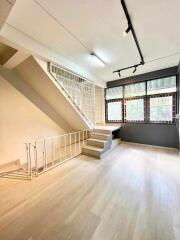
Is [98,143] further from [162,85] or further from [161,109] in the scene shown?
[162,85]

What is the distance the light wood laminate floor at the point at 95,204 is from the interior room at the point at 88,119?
0.01 metres

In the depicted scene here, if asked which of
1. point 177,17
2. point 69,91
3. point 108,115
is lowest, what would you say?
point 108,115

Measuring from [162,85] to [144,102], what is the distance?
2.73 feet

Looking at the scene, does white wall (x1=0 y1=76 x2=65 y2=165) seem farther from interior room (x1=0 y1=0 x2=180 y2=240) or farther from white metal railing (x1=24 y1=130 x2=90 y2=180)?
white metal railing (x1=24 y1=130 x2=90 y2=180)

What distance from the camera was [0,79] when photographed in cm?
324

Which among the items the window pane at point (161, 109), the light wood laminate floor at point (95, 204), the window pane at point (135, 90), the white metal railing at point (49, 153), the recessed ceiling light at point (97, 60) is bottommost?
the light wood laminate floor at point (95, 204)

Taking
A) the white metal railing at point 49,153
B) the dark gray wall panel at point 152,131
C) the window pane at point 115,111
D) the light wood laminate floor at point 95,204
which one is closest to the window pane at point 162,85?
the dark gray wall panel at point 152,131

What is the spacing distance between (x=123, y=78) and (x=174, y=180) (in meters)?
4.15

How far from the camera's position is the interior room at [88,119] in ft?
5.41

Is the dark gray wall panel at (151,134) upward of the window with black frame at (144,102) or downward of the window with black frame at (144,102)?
downward

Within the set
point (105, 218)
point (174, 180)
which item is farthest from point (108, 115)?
point (105, 218)

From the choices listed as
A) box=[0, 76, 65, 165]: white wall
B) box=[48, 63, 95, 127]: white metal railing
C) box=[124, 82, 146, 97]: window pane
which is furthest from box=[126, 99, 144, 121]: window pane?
box=[0, 76, 65, 165]: white wall

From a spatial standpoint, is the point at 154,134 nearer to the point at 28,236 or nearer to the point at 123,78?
the point at 123,78

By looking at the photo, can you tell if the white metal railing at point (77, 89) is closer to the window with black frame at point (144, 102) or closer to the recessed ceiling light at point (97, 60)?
the recessed ceiling light at point (97, 60)
